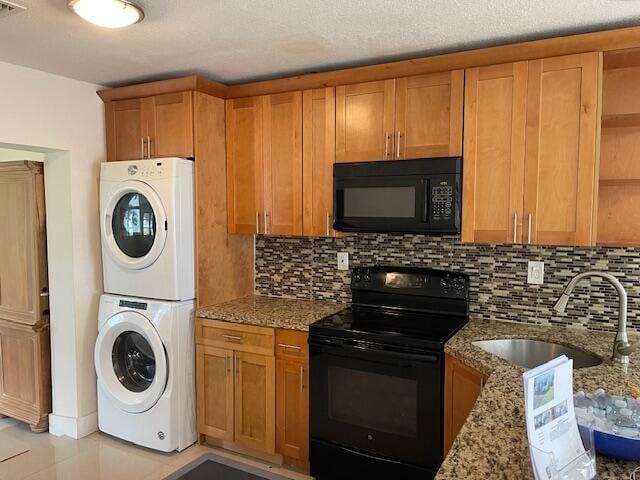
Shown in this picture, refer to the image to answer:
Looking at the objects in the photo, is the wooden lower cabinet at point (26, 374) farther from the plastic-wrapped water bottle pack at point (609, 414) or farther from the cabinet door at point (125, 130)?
the plastic-wrapped water bottle pack at point (609, 414)

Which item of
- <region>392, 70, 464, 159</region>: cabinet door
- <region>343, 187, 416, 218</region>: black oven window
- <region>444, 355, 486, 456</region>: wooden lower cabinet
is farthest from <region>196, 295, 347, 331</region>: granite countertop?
<region>392, 70, 464, 159</region>: cabinet door

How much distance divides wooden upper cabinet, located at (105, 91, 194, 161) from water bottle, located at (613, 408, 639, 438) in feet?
8.22

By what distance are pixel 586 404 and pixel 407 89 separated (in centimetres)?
180

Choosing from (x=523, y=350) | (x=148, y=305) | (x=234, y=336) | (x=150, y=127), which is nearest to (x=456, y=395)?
(x=523, y=350)

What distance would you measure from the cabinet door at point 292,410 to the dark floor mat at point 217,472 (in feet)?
3.07

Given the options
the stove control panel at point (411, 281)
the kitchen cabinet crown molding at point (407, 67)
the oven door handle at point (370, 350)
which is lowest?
the oven door handle at point (370, 350)

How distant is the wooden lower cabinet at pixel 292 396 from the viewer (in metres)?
2.66

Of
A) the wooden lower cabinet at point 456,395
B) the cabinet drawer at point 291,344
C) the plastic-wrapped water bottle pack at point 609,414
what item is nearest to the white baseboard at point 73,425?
the cabinet drawer at point 291,344

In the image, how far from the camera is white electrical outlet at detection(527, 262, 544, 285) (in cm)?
256

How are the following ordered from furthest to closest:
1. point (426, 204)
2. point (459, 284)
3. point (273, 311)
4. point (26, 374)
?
point (26, 374)
point (273, 311)
point (459, 284)
point (426, 204)

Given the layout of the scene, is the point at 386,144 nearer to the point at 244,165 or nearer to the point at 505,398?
the point at 244,165

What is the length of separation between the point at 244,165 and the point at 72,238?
121 cm

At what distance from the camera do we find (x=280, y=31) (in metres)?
2.23

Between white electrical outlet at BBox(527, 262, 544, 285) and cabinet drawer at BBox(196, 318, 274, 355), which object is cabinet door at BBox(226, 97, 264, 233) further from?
white electrical outlet at BBox(527, 262, 544, 285)
